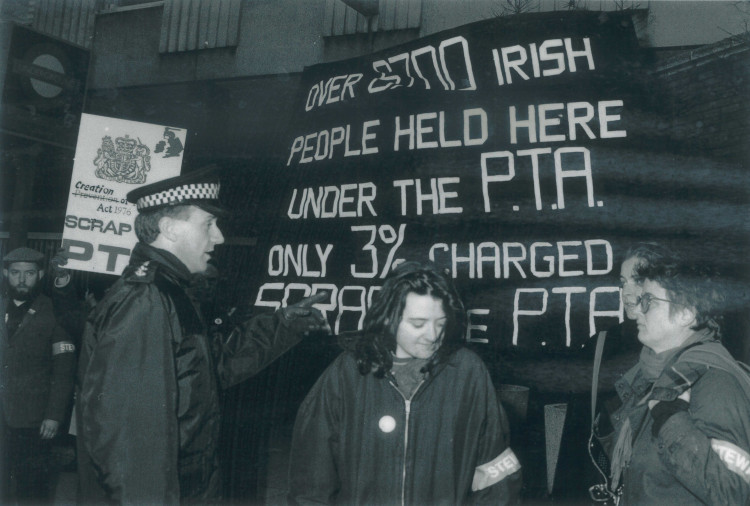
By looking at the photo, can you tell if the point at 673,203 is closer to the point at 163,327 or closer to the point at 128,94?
the point at 163,327

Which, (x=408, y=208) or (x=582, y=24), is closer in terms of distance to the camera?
(x=582, y=24)

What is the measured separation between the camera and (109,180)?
180 inches

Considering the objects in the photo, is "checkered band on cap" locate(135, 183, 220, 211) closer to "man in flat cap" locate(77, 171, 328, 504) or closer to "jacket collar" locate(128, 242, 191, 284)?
"man in flat cap" locate(77, 171, 328, 504)

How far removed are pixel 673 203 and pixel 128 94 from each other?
548 centimetres

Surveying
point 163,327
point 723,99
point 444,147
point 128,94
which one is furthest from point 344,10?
point 163,327

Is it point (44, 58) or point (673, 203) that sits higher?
point (44, 58)

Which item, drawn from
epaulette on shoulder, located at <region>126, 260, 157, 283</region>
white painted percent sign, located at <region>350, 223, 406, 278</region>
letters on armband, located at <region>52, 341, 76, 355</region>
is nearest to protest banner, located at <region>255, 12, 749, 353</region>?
white painted percent sign, located at <region>350, 223, 406, 278</region>

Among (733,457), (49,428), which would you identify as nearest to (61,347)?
(49,428)

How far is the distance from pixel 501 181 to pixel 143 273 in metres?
1.81

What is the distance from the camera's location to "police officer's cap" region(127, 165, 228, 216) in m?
2.69

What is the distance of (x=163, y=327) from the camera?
7.49 feet

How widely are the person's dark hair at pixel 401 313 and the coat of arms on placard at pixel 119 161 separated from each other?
110 inches

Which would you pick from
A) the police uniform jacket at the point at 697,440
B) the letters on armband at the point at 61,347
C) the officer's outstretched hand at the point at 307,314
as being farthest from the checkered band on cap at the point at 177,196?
the letters on armband at the point at 61,347

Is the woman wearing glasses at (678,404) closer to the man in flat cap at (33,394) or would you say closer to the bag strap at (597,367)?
the bag strap at (597,367)
